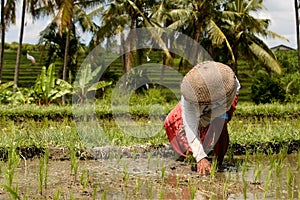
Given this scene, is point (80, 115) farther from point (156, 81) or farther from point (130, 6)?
point (156, 81)

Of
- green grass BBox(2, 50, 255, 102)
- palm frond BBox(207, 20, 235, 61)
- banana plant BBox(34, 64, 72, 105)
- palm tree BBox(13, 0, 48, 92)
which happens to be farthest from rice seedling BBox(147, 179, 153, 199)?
green grass BBox(2, 50, 255, 102)

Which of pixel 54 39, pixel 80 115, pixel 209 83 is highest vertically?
pixel 54 39

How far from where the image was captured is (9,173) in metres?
2.61

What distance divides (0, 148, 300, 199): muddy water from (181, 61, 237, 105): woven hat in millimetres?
483

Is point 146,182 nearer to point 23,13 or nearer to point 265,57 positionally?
point 23,13

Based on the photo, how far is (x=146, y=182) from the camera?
3387 millimetres

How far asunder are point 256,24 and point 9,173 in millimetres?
15975

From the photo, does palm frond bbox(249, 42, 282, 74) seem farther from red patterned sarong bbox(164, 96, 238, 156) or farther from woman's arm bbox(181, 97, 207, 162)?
woman's arm bbox(181, 97, 207, 162)

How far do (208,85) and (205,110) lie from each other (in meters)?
0.37

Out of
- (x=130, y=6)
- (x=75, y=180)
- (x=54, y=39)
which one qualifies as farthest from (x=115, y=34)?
(x=75, y=180)

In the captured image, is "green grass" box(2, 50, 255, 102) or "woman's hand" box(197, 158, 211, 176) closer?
"woman's hand" box(197, 158, 211, 176)

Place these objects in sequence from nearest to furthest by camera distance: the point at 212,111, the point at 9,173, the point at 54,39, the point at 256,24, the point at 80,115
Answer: the point at 9,173 < the point at 212,111 < the point at 80,115 < the point at 256,24 < the point at 54,39

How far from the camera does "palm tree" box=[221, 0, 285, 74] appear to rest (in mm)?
17703

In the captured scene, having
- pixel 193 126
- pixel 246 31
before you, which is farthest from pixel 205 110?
pixel 246 31
